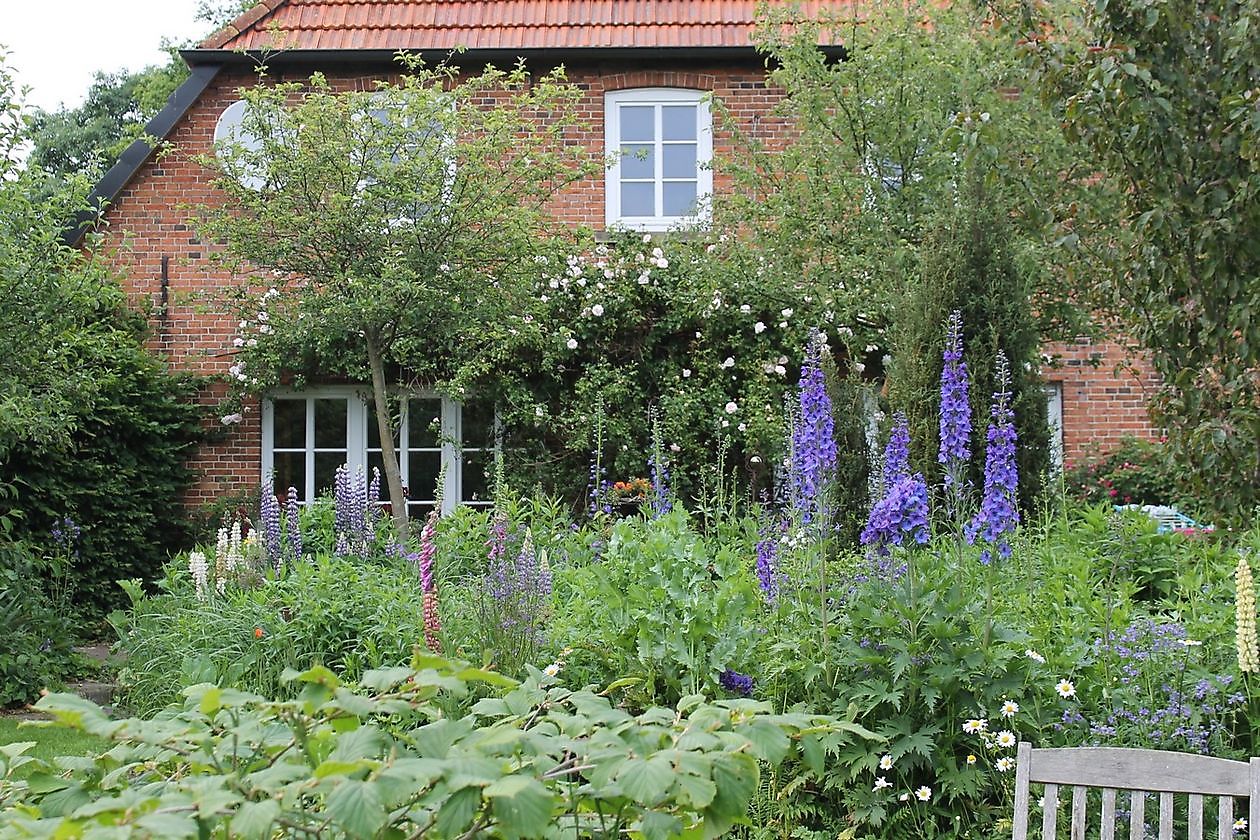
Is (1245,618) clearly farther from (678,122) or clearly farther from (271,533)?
(678,122)

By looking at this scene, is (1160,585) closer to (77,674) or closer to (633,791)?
(633,791)

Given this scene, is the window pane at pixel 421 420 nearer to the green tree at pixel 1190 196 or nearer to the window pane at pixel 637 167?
the window pane at pixel 637 167

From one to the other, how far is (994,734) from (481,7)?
10262 millimetres

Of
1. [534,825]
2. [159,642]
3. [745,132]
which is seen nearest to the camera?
[534,825]

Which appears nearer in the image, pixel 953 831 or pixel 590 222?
pixel 953 831

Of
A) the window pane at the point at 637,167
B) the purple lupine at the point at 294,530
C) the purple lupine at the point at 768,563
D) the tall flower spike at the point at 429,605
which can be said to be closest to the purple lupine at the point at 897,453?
the purple lupine at the point at 768,563

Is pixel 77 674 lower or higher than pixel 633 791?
lower

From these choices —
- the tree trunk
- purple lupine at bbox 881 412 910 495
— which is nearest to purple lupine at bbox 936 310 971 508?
purple lupine at bbox 881 412 910 495

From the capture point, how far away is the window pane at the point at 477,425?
36.3 ft

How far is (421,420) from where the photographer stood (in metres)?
11.3

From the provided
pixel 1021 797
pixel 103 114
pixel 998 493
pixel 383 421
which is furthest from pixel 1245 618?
pixel 103 114

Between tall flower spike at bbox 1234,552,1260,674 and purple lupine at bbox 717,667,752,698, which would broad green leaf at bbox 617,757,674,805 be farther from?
purple lupine at bbox 717,667,752,698

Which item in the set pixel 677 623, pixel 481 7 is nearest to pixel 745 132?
pixel 481 7

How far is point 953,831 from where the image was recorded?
3732 mm
